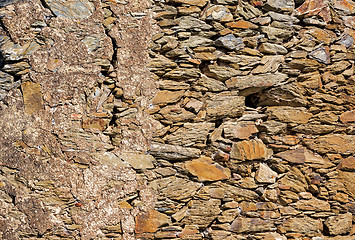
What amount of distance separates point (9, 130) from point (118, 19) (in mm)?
1407

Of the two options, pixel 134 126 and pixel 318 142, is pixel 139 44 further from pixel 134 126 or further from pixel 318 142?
pixel 318 142

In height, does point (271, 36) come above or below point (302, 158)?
above

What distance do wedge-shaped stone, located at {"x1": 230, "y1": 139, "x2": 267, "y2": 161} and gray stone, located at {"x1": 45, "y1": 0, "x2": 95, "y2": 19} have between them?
1.88 m

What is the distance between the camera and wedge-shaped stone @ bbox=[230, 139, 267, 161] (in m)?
3.37

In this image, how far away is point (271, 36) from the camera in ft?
11.4

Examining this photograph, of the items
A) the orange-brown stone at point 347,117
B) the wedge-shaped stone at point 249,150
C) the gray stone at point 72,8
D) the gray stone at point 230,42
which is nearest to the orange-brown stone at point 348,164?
the orange-brown stone at point 347,117

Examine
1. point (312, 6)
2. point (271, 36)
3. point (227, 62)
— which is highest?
point (312, 6)

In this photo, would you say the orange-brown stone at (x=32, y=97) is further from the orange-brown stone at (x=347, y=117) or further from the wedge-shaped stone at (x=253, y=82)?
the orange-brown stone at (x=347, y=117)

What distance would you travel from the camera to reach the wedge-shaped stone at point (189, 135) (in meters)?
3.26

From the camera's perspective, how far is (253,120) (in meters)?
3.48

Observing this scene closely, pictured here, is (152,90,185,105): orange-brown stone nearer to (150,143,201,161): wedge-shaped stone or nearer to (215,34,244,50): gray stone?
(150,143,201,161): wedge-shaped stone

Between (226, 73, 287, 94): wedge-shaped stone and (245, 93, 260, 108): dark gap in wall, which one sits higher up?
(226, 73, 287, 94): wedge-shaped stone

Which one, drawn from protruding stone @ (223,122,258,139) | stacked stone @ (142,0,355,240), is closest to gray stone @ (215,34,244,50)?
stacked stone @ (142,0,355,240)

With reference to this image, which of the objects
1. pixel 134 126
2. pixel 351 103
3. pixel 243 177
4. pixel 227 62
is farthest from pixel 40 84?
pixel 351 103
